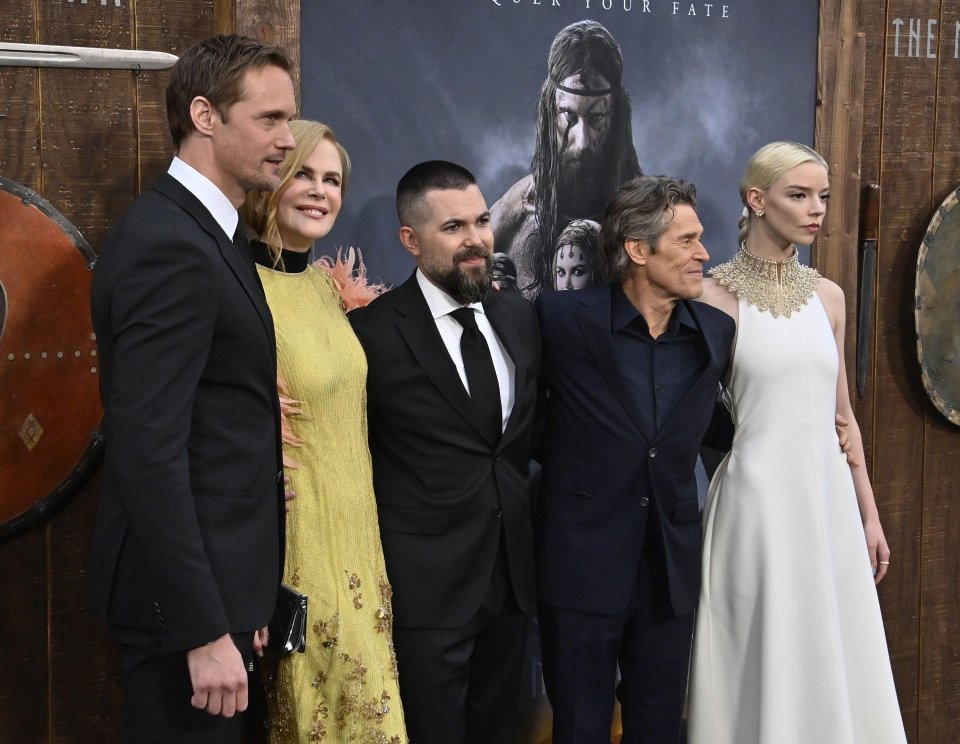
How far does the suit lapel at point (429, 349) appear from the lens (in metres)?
2.40

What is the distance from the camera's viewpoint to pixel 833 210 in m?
3.52

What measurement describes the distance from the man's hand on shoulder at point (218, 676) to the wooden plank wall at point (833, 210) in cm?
92

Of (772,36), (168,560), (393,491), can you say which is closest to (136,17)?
(393,491)

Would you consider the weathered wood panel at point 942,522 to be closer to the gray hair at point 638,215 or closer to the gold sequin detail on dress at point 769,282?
the gold sequin detail on dress at point 769,282

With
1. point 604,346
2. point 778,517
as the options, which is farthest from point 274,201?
point 778,517

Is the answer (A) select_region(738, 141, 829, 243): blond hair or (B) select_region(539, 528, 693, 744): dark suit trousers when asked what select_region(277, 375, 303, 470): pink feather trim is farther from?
(A) select_region(738, 141, 829, 243): blond hair

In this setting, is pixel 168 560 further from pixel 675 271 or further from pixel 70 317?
pixel 675 271

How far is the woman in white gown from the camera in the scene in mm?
2832

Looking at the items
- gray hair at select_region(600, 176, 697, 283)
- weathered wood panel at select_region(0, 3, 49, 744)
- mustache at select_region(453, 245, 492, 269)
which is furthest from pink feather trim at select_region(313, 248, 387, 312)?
weathered wood panel at select_region(0, 3, 49, 744)

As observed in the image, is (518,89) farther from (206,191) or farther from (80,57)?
(206,191)

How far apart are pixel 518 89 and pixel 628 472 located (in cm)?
111

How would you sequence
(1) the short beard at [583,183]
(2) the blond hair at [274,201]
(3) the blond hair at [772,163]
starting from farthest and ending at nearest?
(1) the short beard at [583,183] < (3) the blond hair at [772,163] < (2) the blond hair at [274,201]

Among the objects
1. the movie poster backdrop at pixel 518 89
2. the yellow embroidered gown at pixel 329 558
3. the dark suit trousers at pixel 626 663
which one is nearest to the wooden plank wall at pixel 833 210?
the movie poster backdrop at pixel 518 89

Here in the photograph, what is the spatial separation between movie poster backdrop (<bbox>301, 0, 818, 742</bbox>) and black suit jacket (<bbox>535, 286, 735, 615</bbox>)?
1.83 feet
